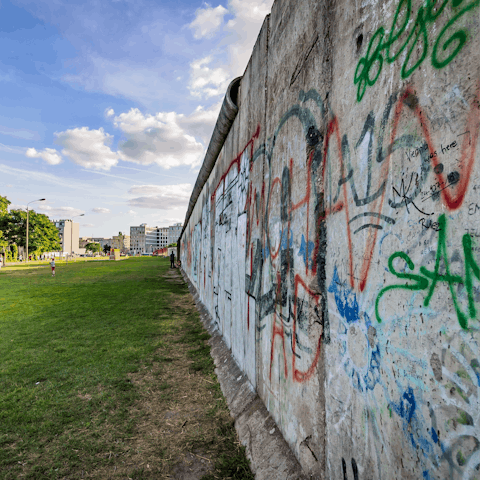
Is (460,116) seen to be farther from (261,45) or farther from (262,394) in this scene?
(261,45)

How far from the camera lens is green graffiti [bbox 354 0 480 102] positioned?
3.30 feet

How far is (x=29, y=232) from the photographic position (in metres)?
50.4

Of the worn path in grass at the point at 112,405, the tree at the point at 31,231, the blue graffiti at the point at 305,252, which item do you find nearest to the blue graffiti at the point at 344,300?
the blue graffiti at the point at 305,252

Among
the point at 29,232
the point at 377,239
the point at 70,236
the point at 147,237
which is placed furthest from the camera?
the point at 147,237

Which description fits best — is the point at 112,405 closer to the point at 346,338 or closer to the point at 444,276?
the point at 346,338

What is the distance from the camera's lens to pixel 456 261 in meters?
0.97

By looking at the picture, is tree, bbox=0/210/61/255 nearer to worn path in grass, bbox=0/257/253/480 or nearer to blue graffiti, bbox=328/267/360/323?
worn path in grass, bbox=0/257/253/480

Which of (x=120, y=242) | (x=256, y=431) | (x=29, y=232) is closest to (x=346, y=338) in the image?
(x=256, y=431)

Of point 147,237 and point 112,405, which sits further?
point 147,237

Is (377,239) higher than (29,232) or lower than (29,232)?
lower

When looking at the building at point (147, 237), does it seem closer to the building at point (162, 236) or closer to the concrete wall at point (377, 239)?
the building at point (162, 236)

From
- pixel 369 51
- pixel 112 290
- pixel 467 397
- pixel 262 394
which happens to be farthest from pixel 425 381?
pixel 112 290

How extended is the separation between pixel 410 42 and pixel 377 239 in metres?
0.81

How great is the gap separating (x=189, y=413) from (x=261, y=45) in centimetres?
419
